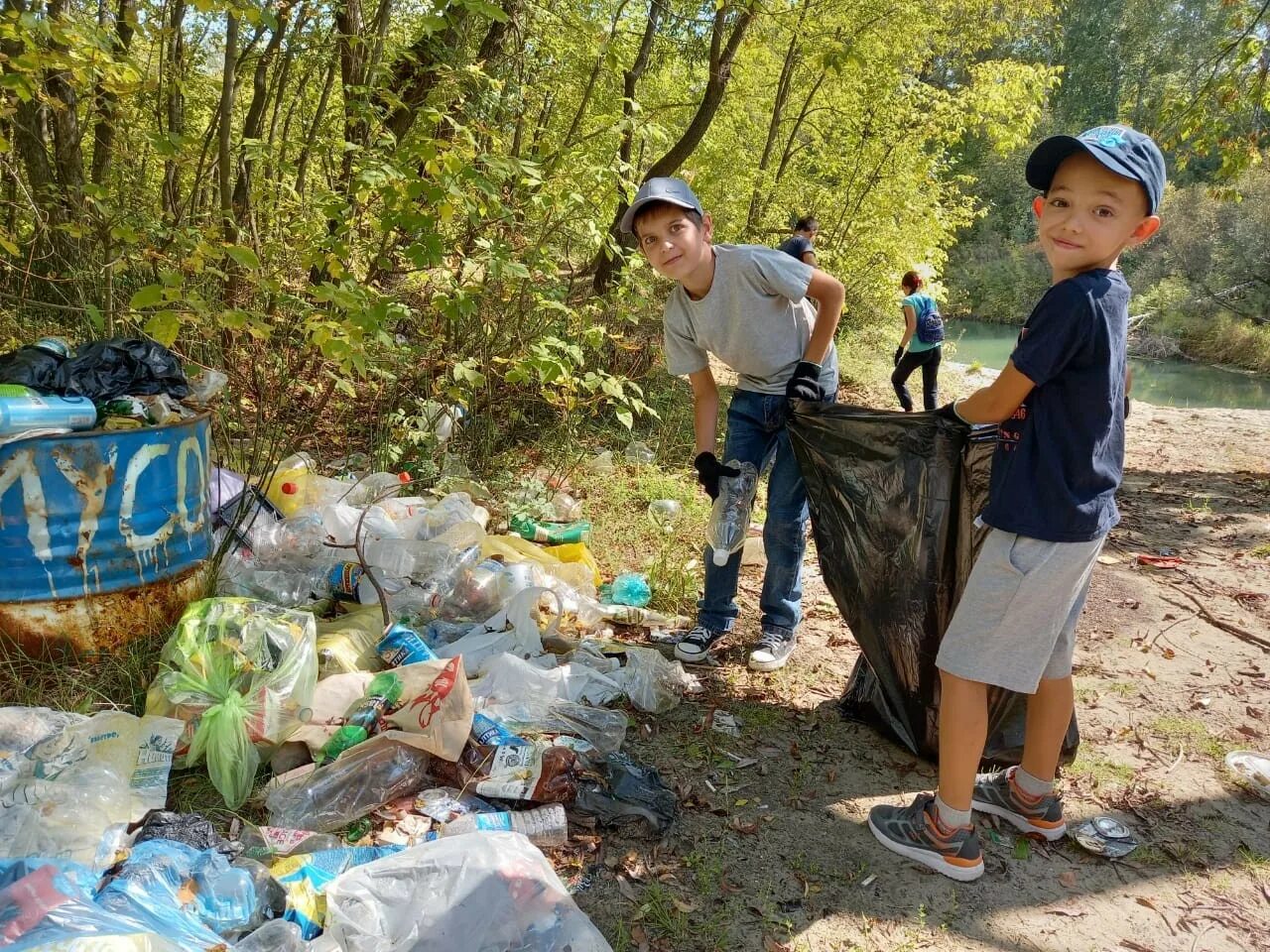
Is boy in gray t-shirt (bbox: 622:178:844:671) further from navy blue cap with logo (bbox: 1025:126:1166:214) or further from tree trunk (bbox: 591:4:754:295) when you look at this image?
tree trunk (bbox: 591:4:754:295)

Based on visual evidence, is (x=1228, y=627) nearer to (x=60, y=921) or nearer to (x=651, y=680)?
(x=651, y=680)

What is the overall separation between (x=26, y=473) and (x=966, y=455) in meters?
2.66

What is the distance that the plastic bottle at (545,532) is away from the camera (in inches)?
157

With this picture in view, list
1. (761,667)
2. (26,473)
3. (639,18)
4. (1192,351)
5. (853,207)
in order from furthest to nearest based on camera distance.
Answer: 1. (1192,351)
2. (853,207)
3. (639,18)
4. (761,667)
5. (26,473)

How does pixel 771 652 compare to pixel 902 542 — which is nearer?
pixel 902 542

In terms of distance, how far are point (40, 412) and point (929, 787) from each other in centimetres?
283

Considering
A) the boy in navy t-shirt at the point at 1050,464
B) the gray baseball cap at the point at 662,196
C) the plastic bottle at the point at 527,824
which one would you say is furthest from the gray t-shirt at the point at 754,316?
the plastic bottle at the point at 527,824

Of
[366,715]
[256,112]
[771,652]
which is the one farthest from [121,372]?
[256,112]

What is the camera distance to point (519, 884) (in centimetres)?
175

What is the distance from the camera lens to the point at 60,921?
4.49ft

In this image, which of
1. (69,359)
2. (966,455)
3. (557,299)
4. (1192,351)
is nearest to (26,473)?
(69,359)

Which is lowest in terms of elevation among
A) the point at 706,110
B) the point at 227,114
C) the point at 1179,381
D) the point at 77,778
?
the point at 77,778

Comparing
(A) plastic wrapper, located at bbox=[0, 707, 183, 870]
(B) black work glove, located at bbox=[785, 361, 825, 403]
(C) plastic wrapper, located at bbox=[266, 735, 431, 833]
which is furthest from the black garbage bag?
(B) black work glove, located at bbox=[785, 361, 825, 403]

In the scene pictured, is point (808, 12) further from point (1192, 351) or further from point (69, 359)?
point (1192, 351)
